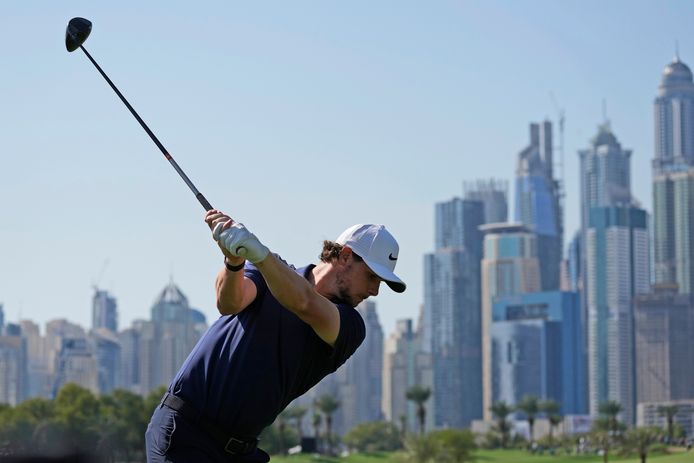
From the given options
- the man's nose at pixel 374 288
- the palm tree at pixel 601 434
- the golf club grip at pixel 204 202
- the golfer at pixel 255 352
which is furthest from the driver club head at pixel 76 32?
the palm tree at pixel 601 434

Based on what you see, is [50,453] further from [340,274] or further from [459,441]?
[459,441]

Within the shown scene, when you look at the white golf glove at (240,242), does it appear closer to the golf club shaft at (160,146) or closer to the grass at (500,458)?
the golf club shaft at (160,146)

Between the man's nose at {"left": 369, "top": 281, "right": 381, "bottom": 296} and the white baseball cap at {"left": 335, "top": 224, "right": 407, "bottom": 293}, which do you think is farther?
the man's nose at {"left": 369, "top": 281, "right": 381, "bottom": 296}

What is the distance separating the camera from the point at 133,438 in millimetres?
121000

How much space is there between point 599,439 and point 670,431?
12306 mm

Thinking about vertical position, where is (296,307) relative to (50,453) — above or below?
above

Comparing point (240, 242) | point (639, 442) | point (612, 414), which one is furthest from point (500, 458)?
point (240, 242)

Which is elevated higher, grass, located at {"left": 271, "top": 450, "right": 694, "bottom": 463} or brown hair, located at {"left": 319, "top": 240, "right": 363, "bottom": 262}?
grass, located at {"left": 271, "top": 450, "right": 694, "bottom": 463}

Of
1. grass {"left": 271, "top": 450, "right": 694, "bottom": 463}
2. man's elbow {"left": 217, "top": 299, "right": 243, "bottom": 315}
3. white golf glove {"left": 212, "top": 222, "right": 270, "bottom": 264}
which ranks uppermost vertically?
grass {"left": 271, "top": 450, "right": 694, "bottom": 463}

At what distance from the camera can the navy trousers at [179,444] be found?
7066 millimetres

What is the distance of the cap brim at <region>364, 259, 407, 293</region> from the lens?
7.01m

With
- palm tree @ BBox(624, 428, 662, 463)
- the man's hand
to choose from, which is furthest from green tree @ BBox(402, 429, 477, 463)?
the man's hand

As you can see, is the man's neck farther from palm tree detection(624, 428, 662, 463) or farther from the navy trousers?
palm tree detection(624, 428, 662, 463)

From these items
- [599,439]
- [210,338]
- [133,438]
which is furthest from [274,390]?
[599,439]
